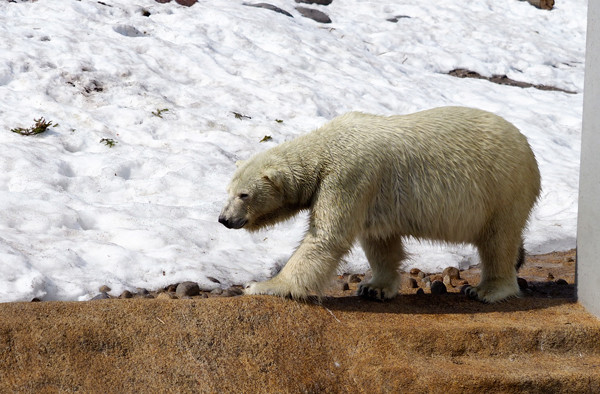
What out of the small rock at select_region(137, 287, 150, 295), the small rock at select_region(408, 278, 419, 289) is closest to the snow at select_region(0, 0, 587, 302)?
the small rock at select_region(137, 287, 150, 295)

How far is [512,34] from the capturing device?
19047 mm

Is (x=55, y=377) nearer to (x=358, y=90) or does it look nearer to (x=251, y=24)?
(x=358, y=90)

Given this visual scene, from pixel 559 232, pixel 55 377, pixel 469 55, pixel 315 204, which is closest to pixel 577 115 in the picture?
pixel 469 55

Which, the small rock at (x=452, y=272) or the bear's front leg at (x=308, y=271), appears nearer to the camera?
the bear's front leg at (x=308, y=271)

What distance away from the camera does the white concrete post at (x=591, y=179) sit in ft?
18.5

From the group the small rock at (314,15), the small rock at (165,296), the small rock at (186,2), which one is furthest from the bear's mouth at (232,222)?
the small rock at (314,15)

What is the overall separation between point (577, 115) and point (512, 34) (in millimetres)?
5164

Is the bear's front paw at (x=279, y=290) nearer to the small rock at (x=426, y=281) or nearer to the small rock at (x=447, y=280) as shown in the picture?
the small rock at (x=426, y=281)

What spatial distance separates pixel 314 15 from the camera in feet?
57.8

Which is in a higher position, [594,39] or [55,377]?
[594,39]

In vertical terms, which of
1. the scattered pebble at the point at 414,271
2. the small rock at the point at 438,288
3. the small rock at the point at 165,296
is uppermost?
the small rock at the point at 438,288

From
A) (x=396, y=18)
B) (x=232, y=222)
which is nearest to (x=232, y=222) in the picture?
(x=232, y=222)

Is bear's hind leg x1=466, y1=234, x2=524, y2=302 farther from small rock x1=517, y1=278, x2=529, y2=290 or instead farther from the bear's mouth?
the bear's mouth

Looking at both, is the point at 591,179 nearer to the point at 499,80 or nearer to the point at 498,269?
the point at 498,269
